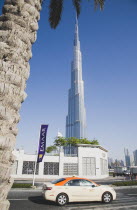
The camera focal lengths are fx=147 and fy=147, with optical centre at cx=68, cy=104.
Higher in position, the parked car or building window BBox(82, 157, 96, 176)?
the parked car

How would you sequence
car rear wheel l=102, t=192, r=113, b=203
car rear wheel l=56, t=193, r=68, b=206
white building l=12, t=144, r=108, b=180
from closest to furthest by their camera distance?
1. car rear wheel l=56, t=193, r=68, b=206
2. car rear wheel l=102, t=192, r=113, b=203
3. white building l=12, t=144, r=108, b=180

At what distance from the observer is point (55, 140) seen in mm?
54219

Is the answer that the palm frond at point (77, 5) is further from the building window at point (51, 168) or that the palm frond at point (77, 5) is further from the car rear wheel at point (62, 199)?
the building window at point (51, 168)

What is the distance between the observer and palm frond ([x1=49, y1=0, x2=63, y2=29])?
6859 millimetres

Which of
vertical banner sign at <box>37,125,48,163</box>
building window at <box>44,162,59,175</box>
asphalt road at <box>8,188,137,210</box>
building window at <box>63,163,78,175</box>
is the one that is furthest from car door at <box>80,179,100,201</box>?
building window at <box>63,163,78,175</box>

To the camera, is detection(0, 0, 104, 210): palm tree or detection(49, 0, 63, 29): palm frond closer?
detection(0, 0, 104, 210): palm tree

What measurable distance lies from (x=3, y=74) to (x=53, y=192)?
7.32m

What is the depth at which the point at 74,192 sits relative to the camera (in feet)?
26.3

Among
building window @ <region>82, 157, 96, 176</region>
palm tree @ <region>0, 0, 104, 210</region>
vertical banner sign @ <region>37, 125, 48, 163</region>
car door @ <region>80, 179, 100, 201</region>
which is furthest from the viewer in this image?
building window @ <region>82, 157, 96, 176</region>

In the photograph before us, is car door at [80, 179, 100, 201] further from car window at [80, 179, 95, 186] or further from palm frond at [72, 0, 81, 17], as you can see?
palm frond at [72, 0, 81, 17]

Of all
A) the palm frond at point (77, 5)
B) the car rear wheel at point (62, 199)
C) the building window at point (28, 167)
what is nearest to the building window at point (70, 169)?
the building window at point (28, 167)

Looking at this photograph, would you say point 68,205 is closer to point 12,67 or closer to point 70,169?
point 12,67

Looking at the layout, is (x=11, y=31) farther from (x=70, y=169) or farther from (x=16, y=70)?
(x=70, y=169)

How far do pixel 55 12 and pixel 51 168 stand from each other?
3152cm
